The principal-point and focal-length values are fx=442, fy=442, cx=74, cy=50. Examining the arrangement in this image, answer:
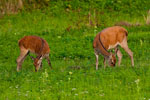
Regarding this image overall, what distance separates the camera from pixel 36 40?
16641 mm

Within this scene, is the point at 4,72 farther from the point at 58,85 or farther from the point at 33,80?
the point at 58,85

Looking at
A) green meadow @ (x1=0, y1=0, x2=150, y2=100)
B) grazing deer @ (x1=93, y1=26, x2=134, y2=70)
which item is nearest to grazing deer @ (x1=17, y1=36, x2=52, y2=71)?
green meadow @ (x1=0, y1=0, x2=150, y2=100)

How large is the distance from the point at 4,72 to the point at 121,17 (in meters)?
12.4

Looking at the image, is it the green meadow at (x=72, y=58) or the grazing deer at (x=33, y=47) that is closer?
the green meadow at (x=72, y=58)

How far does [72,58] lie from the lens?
1858 centimetres

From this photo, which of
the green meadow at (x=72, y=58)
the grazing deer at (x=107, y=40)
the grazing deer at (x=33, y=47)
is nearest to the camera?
the green meadow at (x=72, y=58)

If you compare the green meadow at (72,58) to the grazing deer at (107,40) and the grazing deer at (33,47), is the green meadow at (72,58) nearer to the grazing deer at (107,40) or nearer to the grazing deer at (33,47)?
the grazing deer at (33,47)

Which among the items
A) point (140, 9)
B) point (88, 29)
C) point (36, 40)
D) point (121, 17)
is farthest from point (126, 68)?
point (140, 9)

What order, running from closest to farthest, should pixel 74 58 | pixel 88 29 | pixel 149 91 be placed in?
pixel 149 91 → pixel 74 58 → pixel 88 29

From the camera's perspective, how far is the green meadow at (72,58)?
11.8 metres

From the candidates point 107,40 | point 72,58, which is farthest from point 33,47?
point 107,40

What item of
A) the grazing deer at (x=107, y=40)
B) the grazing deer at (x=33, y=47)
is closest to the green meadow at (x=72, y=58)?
the grazing deer at (x=33, y=47)

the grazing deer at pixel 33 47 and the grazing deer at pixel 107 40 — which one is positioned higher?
the grazing deer at pixel 107 40

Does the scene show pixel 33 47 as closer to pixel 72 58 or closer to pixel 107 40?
pixel 72 58
